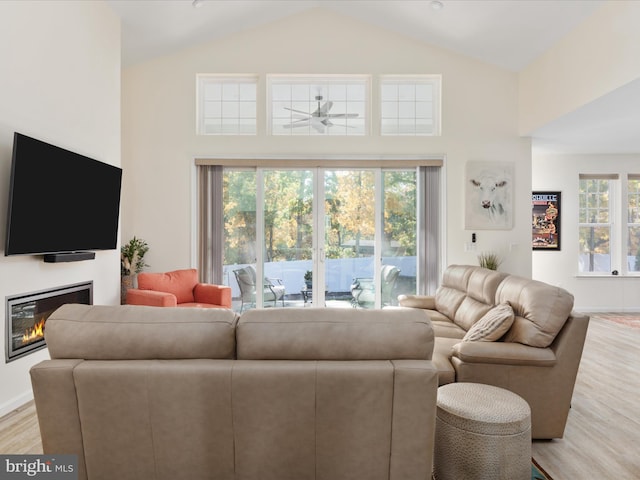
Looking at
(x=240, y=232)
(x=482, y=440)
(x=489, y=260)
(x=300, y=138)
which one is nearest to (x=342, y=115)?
(x=300, y=138)

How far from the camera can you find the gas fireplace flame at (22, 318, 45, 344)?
10.2 ft

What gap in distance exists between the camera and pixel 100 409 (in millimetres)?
1454

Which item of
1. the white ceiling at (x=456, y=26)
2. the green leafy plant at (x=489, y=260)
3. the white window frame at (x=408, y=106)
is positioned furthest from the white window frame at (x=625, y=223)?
the white window frame at (x=408, y=106)

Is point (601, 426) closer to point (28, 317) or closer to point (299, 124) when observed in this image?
point (28, 317)

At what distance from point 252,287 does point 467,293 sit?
2.94 metres

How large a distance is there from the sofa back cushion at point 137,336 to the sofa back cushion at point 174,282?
127 inches

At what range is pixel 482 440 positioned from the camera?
173 centimetres

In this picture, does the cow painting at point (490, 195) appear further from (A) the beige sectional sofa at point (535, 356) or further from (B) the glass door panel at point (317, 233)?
(A) the beige sectional sofa at point (535, 356)

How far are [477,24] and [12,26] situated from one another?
449 cm

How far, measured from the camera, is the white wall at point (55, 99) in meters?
2.85

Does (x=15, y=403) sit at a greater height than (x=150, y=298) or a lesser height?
lesser

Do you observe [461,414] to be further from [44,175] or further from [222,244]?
[222,244]

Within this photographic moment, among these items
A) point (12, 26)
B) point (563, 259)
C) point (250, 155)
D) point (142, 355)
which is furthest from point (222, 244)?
point (563, 259)

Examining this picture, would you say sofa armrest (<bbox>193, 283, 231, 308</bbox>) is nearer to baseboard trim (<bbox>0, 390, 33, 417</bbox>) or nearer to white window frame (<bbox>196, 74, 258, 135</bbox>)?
baseboard trim (<bbox>0, 390, 33, 417</bbox>)
